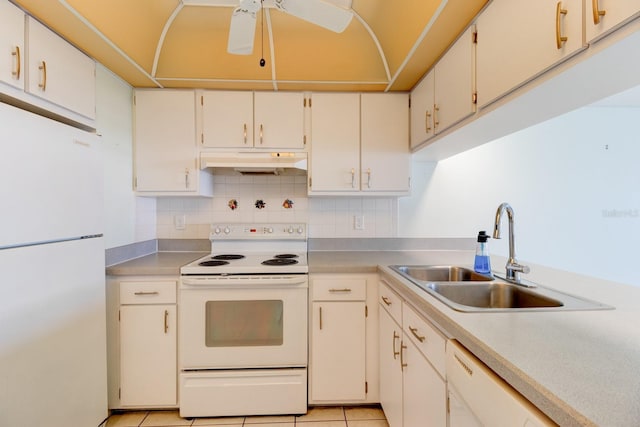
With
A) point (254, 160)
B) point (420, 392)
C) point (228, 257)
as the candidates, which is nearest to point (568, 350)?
point (420, 392)

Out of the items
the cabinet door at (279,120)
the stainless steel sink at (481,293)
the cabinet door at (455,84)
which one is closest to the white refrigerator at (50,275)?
the cabinet door at (279,120)

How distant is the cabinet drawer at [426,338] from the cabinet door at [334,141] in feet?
3.59

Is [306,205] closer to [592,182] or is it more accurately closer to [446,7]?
[446,7]

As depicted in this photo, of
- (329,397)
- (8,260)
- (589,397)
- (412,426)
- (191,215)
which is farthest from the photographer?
(191,215)

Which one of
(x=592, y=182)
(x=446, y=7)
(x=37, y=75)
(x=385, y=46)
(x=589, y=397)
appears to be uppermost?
(x=385, y=46)

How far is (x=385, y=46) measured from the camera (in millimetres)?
1950

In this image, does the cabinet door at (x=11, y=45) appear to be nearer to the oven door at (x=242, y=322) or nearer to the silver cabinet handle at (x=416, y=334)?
the oven door at (x=242, y=322)

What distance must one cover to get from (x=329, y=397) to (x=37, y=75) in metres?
2.33

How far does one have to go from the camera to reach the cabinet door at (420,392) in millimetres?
1043

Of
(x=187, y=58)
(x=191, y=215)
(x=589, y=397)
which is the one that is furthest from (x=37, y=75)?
(x=589, y=397)

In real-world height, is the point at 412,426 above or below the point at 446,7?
below

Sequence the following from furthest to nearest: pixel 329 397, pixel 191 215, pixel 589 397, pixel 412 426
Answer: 1. pixel 191 215
2. pixel 329 397
3. pixel 412 426
4. pixel 589 397

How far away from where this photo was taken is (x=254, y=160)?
6.77ft

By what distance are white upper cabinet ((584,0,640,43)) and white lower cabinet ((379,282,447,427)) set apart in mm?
1025
